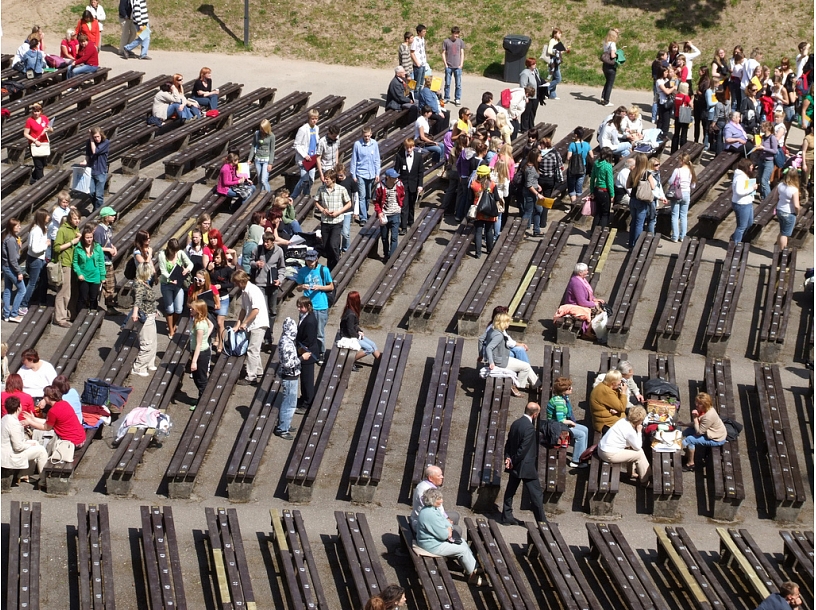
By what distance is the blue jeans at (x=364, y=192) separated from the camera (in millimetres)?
20562

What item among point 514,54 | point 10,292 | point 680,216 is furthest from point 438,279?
point 514,54

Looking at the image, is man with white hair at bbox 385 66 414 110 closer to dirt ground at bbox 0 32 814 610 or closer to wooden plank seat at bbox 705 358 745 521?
dirt ground at bbox 0 32 814 610

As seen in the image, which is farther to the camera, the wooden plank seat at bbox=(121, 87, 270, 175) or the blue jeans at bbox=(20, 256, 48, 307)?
the wooden plank seat at bbox=(121, 87, 270, 175)

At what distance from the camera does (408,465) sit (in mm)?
14547

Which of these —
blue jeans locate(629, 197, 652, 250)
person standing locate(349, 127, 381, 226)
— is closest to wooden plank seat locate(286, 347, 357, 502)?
person standing locate(349, 127, 381, 226)

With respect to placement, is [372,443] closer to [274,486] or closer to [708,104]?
[274,486]

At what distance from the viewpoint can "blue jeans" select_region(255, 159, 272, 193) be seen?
21.3m

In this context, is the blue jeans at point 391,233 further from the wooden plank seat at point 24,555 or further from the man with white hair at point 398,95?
the wooden plank seat at point 24,555

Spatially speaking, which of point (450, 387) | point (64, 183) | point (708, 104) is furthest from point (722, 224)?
point (64, 183)

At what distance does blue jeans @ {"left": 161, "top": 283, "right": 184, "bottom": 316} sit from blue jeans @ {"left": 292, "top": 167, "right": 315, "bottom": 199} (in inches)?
184

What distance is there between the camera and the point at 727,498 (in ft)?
45.6

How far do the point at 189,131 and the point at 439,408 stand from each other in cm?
1095

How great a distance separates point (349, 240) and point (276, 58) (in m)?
11.6

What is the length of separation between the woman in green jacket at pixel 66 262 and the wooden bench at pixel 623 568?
815 centimetres
